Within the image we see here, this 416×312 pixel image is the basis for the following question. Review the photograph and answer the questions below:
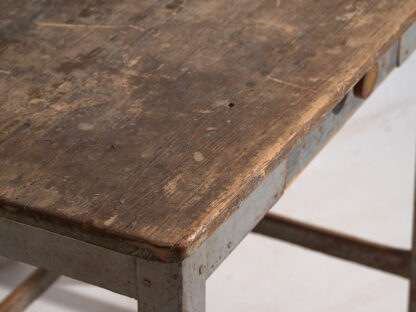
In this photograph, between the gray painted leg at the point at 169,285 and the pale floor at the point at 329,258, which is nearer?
the gray painted leg at the point at 169,285

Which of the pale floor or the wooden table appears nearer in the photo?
the wooden table

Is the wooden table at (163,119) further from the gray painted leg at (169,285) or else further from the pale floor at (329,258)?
the pale floor at (329,258)

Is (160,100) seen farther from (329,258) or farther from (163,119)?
(329,258)

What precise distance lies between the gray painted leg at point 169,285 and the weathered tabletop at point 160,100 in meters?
0.04

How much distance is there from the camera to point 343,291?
1.99 metres

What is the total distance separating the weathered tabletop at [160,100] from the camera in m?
0.82

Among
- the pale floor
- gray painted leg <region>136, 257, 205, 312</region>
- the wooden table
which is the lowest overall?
the pale floor

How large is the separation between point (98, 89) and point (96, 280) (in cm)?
29

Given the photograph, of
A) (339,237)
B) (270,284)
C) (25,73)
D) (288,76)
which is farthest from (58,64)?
(270,284)

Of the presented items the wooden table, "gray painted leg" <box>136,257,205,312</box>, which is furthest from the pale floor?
"gray painted leg" <box>136,257,205,312</box>

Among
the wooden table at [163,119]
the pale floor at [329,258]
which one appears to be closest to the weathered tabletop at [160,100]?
the wooden table at [163,119]

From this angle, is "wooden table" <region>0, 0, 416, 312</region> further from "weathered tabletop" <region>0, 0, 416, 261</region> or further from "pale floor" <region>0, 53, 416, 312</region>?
"pale floor" <region>0, 53, 416, 312</region>

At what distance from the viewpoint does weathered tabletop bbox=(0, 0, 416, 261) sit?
32.2 inches

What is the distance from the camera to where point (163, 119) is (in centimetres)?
96
